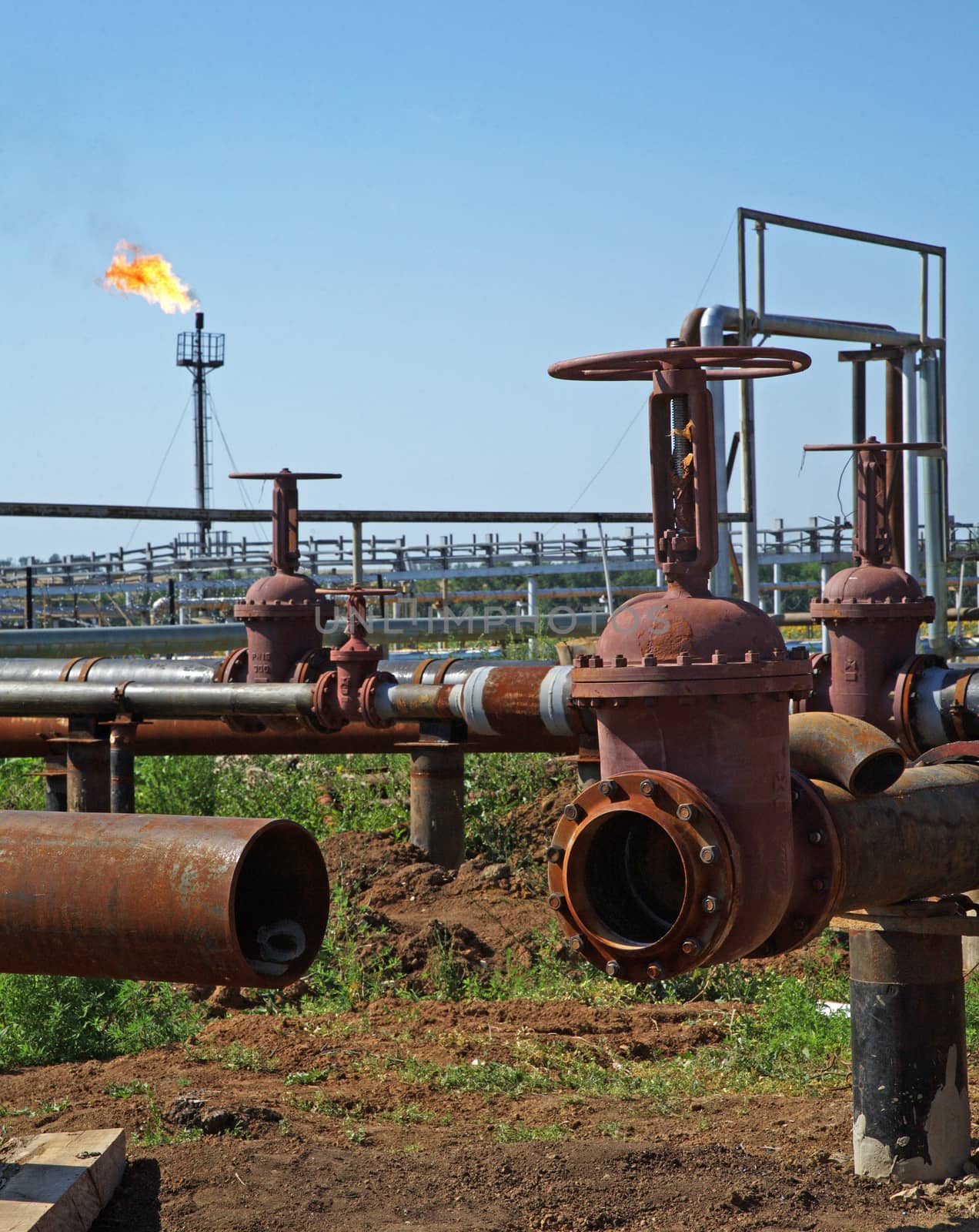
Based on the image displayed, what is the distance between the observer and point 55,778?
7.28 meters

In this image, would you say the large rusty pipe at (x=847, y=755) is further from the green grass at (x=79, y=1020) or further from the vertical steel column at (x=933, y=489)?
the vertical steel column at (x=933, y=489)

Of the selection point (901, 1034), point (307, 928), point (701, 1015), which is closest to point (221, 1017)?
point (701, 1015)

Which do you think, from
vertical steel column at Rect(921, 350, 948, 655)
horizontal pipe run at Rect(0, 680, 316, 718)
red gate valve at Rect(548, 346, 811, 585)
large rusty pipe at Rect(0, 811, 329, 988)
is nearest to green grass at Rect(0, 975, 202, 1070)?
horizontal pipe run at Rect(0, 680, 316, 718)

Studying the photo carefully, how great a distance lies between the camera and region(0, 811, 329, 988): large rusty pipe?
7.55ft

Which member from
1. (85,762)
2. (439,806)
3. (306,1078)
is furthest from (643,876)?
(439,806)

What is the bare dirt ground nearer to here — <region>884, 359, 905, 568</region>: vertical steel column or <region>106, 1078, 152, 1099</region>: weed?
<region>106, 1078, 152, 1099</region>: weed

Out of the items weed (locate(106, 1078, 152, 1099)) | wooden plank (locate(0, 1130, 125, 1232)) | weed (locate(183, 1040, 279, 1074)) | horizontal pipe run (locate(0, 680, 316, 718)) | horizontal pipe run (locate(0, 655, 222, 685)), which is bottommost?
weed (locate(183, 1040, 279, 1074))

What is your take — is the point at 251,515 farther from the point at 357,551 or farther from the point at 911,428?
the point at 911,428

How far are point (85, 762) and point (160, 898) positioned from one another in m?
4.66

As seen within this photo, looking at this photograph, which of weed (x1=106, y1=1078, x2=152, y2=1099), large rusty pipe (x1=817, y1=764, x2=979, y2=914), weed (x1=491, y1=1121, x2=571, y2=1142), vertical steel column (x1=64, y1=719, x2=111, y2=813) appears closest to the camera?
large rusty pipe (x1=817, y1=764, x2=979, y2=914)

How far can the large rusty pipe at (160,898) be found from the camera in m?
2.30

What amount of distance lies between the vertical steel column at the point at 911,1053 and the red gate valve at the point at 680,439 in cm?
162

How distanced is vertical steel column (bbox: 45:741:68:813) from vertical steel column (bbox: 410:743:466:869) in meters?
1.88

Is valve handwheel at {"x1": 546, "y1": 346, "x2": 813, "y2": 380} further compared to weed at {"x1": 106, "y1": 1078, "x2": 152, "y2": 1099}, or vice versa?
weed at {"x1": 106, "y1": 1078, "x2": 152, "y2": 1099}
